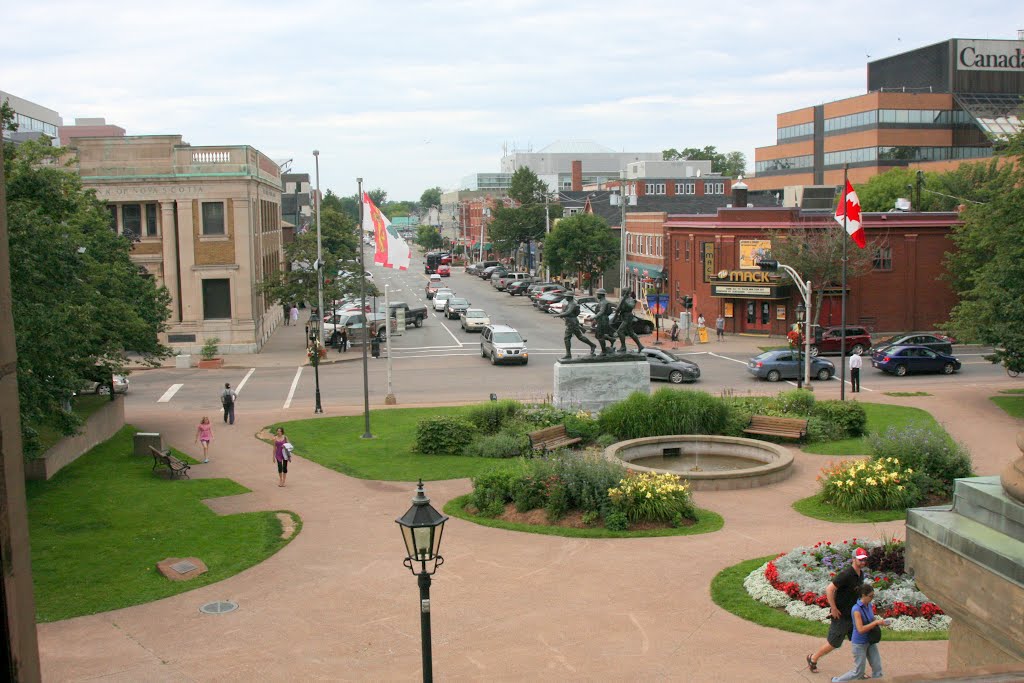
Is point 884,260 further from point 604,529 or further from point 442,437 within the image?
point 604,529

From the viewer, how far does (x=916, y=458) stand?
2044 cm

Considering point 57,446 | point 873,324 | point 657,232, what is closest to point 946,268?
point 873,324

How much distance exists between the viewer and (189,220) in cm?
5206

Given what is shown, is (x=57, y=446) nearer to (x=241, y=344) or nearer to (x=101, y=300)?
(x=101, y=300)

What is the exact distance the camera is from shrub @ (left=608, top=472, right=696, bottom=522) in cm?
1911

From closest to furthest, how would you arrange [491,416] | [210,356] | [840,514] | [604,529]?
[604,529], [840,514], [491,416], [210,356]

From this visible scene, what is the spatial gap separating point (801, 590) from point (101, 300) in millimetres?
20706

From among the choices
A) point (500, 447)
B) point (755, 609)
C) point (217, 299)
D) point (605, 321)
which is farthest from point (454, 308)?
point (755, 609)

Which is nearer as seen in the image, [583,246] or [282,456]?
[282,456]

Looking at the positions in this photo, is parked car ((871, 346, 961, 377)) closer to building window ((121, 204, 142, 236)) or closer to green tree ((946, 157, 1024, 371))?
green tree ((946, 157, 1024, 371))

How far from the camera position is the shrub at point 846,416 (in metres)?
27.9

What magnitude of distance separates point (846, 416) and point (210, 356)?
32.7m

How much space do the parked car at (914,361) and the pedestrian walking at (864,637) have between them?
3335cm

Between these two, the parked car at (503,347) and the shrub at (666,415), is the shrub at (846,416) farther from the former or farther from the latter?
the parked car at (503,347)
